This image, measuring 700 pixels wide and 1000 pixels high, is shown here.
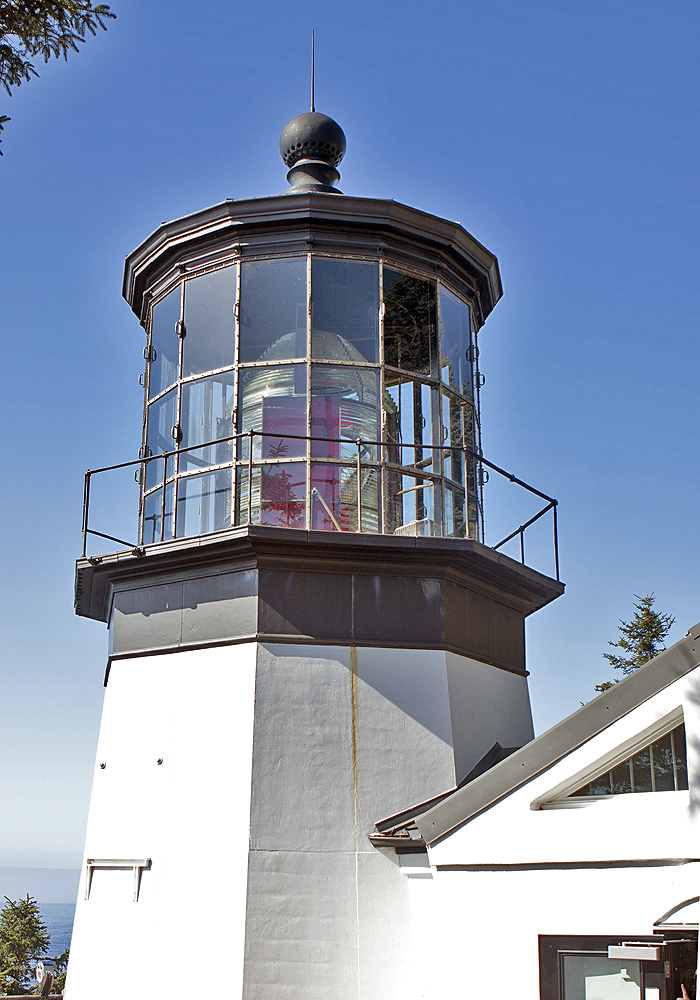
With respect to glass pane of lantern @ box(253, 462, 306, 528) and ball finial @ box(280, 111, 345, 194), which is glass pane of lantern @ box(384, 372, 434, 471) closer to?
glass pane of lantern @ box(253, 462, 306, 528)

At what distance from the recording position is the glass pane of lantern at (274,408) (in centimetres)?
1051

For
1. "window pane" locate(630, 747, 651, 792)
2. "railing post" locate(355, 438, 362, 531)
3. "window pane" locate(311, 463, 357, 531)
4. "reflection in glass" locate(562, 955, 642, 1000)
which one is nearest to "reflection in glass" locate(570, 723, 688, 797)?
"window pane" locate(630, 747, 651, 792)

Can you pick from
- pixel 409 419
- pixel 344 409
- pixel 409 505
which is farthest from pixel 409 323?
pixel 409 505

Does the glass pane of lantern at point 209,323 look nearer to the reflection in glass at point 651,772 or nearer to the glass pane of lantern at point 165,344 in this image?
the glass pane of lantern at point 165,344

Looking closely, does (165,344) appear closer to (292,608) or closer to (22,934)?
Result: (292,608)

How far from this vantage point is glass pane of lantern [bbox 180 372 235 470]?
1082 centimetres

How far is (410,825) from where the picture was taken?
30.1 feet

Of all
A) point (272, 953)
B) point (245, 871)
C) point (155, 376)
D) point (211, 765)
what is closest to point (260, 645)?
point (211, 765)

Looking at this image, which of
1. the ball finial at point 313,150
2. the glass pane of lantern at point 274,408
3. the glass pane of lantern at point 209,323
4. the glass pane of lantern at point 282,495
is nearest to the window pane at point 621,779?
the glass pane of lantern at point 282,495

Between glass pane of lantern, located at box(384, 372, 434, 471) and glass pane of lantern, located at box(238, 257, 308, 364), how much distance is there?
3.40ft

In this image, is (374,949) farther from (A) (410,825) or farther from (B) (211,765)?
(B) (211,765)

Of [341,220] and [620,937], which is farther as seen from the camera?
[341,220]

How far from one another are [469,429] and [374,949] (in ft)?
17.6

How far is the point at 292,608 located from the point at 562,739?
2.92m
